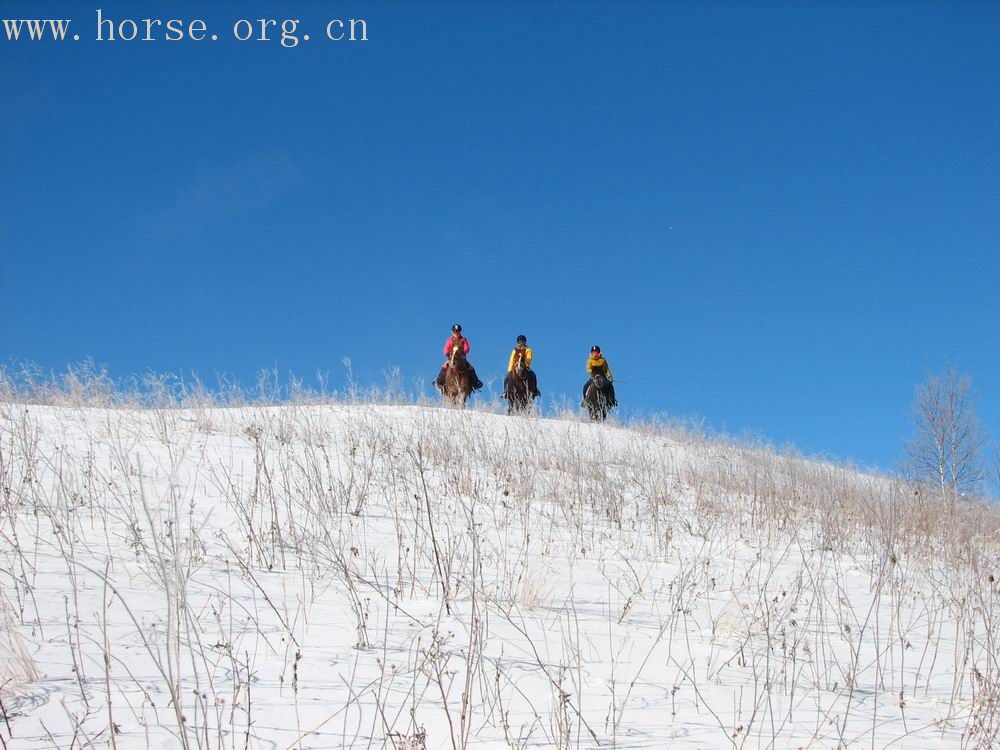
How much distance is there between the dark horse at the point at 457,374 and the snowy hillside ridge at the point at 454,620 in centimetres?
733

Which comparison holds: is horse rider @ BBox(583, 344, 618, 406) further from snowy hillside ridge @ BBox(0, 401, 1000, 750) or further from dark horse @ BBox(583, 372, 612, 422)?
snowy hillside ridge @ BBox(0, 401, 1000, 750)

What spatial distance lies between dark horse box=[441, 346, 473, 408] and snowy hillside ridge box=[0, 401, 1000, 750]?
733 cm

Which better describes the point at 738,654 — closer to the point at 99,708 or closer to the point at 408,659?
the point at 408,659

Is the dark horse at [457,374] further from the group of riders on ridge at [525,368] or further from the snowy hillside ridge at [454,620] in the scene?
the snowy hillside ridge at [454,620]

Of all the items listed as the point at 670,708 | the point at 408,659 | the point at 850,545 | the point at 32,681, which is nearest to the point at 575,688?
the point at 670,708

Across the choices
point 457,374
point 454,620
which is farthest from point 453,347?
point 454,620

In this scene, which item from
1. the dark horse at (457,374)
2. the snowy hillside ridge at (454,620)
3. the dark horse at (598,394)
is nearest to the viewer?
the snowy hillside ridge at (454,620)

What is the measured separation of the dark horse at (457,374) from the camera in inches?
548

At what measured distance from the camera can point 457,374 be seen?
45.9ft

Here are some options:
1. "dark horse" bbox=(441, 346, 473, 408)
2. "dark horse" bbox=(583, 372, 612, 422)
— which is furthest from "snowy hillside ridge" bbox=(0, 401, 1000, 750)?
"dark horse" bbox=(583, 372, 612, 422)

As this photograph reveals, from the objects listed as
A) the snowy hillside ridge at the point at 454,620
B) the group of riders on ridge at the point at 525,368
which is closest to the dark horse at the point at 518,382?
the group of riders on ridge at the point at 525,368

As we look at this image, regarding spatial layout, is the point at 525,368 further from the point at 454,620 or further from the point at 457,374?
the point at 454,620

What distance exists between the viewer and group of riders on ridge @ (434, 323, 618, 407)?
14.2 meters

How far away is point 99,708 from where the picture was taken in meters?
1.89
